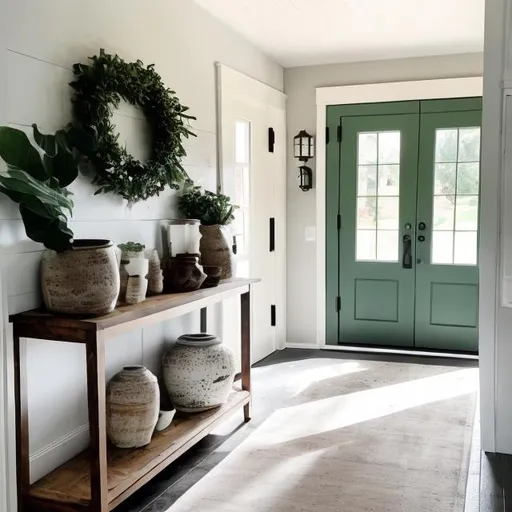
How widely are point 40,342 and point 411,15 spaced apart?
3.01 meters

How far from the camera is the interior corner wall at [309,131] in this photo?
16.7 ft

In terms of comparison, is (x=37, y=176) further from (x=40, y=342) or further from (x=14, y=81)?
(x=40, y=342)

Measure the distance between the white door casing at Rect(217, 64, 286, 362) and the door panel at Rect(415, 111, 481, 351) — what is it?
1144 mm

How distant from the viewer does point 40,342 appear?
8.43 ft

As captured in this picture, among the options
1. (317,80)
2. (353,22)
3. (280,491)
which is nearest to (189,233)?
(280,491)

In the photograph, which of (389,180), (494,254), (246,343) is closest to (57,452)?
(246,343)

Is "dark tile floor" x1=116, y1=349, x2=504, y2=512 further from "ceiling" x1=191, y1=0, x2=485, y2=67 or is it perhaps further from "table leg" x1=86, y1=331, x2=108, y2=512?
"ceiling" x1=191, y1=0, x2=485, y2=67

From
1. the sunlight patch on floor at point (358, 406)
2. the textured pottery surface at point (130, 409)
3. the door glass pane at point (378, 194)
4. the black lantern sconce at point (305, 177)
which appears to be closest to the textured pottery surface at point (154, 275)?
the textured pottery surface at point (130, 409)

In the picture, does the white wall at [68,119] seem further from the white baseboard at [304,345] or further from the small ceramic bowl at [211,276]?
the white baseboard at [304,345]

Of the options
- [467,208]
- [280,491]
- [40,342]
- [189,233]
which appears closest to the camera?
[40,342]

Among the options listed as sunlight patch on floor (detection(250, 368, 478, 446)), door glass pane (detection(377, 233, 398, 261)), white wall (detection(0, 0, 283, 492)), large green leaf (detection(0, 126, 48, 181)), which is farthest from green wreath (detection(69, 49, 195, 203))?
door glass pane (detection(377, 233, 398, 261))

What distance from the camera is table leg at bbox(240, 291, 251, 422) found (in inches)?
143

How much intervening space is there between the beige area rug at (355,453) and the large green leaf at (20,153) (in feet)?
4.78

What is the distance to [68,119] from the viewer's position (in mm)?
2693
